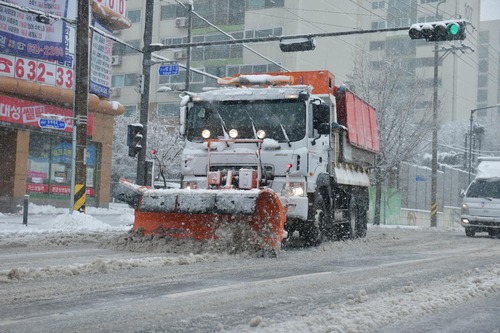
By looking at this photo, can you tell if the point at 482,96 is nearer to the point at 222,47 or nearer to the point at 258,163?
the point at 222,47

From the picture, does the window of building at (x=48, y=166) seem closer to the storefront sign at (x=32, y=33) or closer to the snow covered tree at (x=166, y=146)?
the storefront sign at (x=32, y=33)

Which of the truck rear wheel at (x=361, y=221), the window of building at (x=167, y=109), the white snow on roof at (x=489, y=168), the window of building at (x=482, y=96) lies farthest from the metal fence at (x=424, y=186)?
the window of building at (x=482, y=96)

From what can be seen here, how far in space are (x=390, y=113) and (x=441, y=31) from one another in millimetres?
14978

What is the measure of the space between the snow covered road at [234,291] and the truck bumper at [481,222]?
35.0ft

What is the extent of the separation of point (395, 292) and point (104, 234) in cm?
1002

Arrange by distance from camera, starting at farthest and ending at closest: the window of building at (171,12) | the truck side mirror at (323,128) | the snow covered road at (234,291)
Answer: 1. the window of building at (171,12)
2. the truck side mirror at (323,128)
3. the snow covered road at (234,291)

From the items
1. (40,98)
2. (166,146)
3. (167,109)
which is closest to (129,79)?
(167,109)

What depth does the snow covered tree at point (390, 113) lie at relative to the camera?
30672 mm

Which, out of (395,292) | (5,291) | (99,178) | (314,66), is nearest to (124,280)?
(5,291)

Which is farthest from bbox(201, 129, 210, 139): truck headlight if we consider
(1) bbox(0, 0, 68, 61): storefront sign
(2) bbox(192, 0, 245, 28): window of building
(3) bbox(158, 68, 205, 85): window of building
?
(3) bbox(158, 68, 205, 85): window of building

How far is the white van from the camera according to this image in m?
22.0

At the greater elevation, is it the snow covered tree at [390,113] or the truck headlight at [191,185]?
the snow covered tree at [390,113]

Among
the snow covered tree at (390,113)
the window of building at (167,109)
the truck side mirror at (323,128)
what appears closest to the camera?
the truck side mirror at (323,128)

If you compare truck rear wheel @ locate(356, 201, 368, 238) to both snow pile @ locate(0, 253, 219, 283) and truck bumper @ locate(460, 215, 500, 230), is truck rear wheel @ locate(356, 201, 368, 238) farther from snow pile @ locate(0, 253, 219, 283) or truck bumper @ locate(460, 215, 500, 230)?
snow pile @ locate(0, 253, 219, 283)
